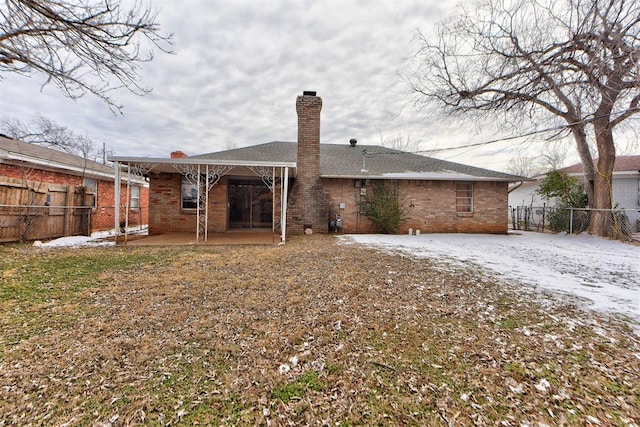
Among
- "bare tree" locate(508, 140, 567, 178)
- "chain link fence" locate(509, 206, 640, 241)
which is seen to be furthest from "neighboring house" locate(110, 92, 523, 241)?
"bare tree" locate(508, 140, 567, 178)

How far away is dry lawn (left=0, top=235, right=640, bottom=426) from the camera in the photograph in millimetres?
1790

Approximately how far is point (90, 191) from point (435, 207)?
13707mm

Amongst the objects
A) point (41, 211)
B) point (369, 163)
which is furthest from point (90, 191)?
point (369, 163)

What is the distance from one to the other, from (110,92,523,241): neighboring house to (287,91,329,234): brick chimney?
39 mm

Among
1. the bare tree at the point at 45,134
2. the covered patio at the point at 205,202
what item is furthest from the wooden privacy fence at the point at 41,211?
the bare tree at the point at 45,134

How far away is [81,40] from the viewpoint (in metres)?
5.03

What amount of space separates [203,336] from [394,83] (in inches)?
503

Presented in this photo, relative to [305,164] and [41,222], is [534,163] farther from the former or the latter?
[41,222]

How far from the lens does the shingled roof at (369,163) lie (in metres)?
11.5

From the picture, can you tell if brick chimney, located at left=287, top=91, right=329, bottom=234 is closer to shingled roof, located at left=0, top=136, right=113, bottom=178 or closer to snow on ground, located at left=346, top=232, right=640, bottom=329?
snow on ground, located at left=346, top=232, right=640, bottom=329

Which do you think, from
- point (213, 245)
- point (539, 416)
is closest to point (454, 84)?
point (213, 245)

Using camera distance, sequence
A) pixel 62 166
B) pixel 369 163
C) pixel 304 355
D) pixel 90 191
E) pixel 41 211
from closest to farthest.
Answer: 1. pixel 304 355
2. pixel 41 211
3. pixel 90 191
4. pixel 62 166
5. pixel 369 163

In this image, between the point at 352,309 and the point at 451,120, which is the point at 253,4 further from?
the point at 451,120

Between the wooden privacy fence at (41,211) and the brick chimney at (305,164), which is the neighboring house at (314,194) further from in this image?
the wooden privacy fence at (41,211)
